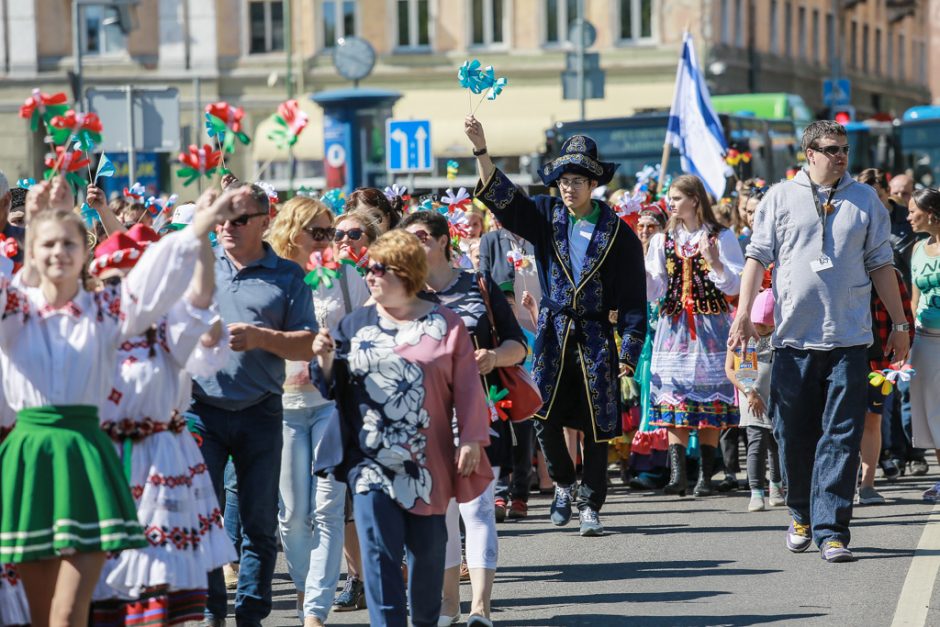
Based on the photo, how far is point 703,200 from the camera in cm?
1133

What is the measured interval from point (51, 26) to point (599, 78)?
23539 mm

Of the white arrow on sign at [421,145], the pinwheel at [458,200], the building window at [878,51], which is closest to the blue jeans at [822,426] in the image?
the pinwheel at [458,200]

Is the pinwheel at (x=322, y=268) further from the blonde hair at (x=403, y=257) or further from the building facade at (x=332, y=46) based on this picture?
the building facade at (x=332, y=46)

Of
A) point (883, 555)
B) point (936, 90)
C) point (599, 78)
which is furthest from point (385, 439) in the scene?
point (936, 90)

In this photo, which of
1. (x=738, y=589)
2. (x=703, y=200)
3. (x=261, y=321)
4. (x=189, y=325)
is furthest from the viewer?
(x=703, y=200)

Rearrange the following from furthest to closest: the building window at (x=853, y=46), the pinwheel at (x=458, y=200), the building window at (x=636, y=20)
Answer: the building window at (x=853, y=46) → the building window at (x=636, y=20) → the pinwheel at (x=458, y=200)

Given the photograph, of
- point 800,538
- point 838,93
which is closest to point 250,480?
point 800,538

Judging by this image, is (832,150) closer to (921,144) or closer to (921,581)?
(921,581)

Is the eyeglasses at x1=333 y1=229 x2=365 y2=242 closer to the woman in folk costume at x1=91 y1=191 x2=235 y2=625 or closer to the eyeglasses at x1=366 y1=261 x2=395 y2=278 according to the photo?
the eyeglasses at x1=366 y1=261 x2=395 y2=278

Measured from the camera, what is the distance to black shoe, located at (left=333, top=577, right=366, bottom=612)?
8.09m

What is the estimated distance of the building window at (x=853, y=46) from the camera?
61969mm

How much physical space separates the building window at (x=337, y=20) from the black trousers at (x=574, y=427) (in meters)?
37.8

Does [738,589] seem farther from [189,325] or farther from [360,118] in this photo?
[360,118]

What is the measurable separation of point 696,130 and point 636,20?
90.4 ft
